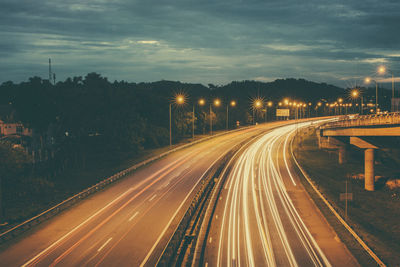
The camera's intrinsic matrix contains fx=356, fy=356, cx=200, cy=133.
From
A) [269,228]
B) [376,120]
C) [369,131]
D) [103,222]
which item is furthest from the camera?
[369,131]

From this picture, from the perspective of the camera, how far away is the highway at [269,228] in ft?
78.9

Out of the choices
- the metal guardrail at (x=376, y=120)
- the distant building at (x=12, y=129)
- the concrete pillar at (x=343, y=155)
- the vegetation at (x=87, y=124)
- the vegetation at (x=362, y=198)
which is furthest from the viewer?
the distant building at (x=12, y=129)

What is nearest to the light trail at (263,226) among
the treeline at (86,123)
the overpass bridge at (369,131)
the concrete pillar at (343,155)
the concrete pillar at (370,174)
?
the concrete pillar at (370,174)

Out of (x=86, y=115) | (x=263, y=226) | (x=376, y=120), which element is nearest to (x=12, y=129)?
(x=86, y=115)

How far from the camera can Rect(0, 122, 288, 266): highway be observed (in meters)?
24.1

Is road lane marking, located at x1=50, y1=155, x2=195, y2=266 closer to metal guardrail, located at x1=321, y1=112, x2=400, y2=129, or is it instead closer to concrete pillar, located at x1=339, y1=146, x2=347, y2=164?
metal guardrail, located at x1=321, y1=112, x2=400, y2=129

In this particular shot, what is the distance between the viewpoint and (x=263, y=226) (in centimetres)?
3086

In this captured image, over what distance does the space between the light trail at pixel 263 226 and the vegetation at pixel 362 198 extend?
3.31 metres

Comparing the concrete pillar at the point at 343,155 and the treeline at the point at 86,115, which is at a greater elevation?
the treeline at the point at 86,115

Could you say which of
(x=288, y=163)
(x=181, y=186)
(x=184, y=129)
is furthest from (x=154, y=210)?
(x=184, y=129)

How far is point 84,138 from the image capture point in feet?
281

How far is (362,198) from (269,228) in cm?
2061

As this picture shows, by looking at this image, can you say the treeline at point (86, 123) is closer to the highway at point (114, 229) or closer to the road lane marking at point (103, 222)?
the road lane marking at point (103, 222)

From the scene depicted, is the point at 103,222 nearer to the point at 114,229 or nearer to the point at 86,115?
the point at 114,229
